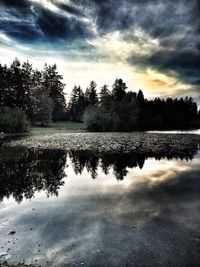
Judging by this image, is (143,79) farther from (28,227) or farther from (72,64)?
(28,227)

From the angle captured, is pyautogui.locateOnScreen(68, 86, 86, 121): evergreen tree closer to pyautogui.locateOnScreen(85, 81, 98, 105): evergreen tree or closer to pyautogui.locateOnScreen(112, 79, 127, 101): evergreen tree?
pyautogui.locateOnScreen(85, 81, 98, 105): evergreen tree

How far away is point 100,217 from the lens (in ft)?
21.6

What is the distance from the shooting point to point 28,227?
19.6ft

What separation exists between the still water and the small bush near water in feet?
110

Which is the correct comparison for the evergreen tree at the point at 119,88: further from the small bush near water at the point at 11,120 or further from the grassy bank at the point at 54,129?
the small bush near water at the point at 11,120

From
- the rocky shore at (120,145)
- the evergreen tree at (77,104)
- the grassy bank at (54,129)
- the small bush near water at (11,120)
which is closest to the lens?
the rocky shore at (120,145)

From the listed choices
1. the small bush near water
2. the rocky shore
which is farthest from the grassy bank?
the rocky shore

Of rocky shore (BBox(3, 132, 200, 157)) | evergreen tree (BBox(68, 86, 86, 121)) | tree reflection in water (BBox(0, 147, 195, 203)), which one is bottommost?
tree reflection in water (BBox(0, 147, 195, 203))

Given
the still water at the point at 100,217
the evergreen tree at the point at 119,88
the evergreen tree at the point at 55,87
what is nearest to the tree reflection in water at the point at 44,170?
the still water at the point at 100,217

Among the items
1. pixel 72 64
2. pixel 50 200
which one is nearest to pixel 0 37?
pixel 72 64

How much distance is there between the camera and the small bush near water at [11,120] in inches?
1720

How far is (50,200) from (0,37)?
62.9ft

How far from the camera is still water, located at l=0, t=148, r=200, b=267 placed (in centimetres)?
469

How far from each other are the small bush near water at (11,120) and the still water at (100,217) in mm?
33570
